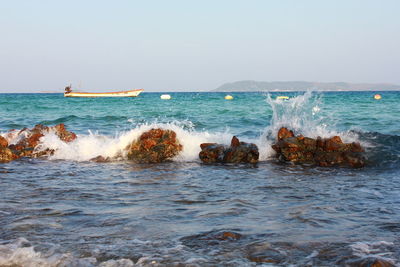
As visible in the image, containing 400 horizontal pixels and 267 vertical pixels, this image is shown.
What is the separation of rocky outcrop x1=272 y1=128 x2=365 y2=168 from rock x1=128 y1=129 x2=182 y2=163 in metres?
2.30

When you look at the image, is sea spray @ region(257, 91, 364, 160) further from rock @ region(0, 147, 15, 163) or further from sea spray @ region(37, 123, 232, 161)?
rock @ region(0, 147, 15, 163)

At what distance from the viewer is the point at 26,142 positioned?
1109cm

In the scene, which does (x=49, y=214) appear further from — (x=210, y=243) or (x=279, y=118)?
(x=279, y=118)

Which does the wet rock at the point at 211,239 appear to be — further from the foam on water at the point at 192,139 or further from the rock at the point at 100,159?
the rock at the point at 100,159

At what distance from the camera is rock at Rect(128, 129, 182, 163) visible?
32.3ft

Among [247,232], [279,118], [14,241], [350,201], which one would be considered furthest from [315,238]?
[279,118]

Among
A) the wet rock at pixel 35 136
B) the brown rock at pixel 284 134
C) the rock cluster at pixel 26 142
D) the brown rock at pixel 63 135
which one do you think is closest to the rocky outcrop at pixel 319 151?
the brown rock at pixel 284 134

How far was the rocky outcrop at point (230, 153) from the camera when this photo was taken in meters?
9.34

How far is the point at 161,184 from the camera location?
6863mm

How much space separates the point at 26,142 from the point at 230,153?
17.3 ft

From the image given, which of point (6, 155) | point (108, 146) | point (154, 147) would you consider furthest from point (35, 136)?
point (154, 147)

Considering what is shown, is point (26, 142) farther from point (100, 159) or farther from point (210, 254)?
point (210, 254)

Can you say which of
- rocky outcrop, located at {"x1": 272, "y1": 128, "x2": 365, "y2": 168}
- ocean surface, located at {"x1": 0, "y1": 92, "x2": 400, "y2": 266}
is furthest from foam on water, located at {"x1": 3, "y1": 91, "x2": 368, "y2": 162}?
ocean surface, located at {"x1": 0, "y1": 92, "x2": 400, "y2": 266}

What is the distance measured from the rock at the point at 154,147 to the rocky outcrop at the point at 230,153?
30.0 inches
